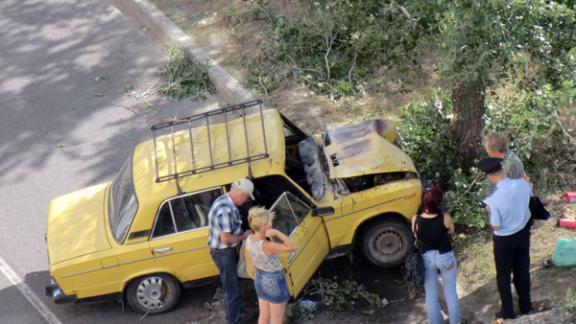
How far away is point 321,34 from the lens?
40.5 feet

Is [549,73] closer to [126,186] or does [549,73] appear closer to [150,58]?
[126,186]

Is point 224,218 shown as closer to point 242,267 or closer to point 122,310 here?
point 242,267

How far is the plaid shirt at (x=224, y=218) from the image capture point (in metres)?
7.42

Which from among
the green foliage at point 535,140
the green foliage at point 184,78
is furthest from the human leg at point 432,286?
the green foliage at point 184,78

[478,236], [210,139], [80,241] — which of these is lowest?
[478,236]

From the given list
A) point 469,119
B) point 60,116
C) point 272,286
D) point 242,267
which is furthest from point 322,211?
point 60,116

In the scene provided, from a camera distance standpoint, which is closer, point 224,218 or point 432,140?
point 224,218

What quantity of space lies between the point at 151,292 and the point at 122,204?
3.21 feet

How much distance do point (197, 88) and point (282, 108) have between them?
185 cm

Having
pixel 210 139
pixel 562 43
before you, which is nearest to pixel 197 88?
pixel 210 139

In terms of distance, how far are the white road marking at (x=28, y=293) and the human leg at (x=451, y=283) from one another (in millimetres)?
4185

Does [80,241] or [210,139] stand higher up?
[210,139]

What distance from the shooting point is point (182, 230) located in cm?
812

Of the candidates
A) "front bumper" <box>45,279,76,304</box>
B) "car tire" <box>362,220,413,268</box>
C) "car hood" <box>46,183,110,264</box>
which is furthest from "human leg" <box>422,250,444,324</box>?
"front bumper" <box>45,279,76,304</box>
